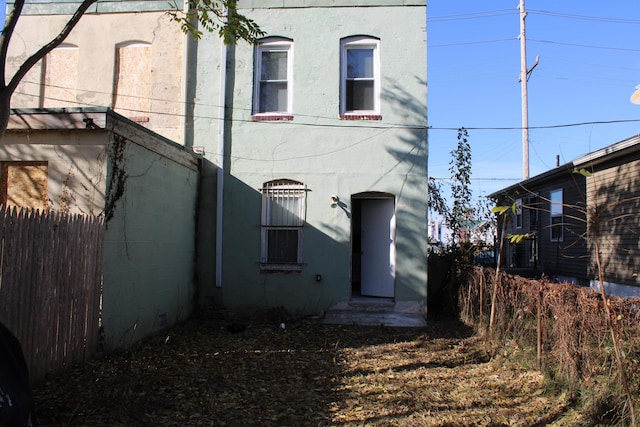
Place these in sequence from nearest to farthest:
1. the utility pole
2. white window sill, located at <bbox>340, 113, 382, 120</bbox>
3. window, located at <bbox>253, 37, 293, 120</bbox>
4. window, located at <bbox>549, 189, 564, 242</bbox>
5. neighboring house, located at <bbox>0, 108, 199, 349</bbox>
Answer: neighboring house, located at <bbox>0, 108, 199, 349</bbox>
white window sill, located at <bbox>340, 113, 382, 120</bbox>
window, located at <bbox>253, 37, 293, 120</bbox>
window, located at <bbox>549, 189, 564, 242</bbox>
the utility pole

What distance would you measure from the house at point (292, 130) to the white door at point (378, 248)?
3cm

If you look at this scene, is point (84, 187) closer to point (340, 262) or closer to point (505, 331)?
point (340, 262)

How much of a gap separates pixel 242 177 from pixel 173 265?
8.23 feet

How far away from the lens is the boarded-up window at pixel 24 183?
6820 millimetres

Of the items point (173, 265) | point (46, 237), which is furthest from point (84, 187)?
point (173, 265)

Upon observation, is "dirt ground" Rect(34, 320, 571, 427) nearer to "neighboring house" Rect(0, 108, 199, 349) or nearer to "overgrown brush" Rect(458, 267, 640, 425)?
"overgrown brush" Rect(458, 267, 640, 425)

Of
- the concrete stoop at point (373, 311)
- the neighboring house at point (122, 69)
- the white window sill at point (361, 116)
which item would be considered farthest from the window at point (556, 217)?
the neighboring house at point (122, 69)

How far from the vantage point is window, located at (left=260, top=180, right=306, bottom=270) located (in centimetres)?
1034

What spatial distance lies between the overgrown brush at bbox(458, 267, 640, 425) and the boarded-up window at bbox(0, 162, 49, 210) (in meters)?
6.79

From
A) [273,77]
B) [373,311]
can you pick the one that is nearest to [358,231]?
[373,311]

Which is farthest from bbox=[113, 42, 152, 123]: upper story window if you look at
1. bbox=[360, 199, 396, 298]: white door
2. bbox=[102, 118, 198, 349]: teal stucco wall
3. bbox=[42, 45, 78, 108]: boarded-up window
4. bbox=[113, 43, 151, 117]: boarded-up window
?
bbox=[360, 199, 396, 298]: white door

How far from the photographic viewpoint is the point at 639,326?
14.3 feet

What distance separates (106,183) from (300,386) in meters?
3.76

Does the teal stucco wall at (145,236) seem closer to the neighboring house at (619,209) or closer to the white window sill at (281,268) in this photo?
the white window sill at (281,268)
